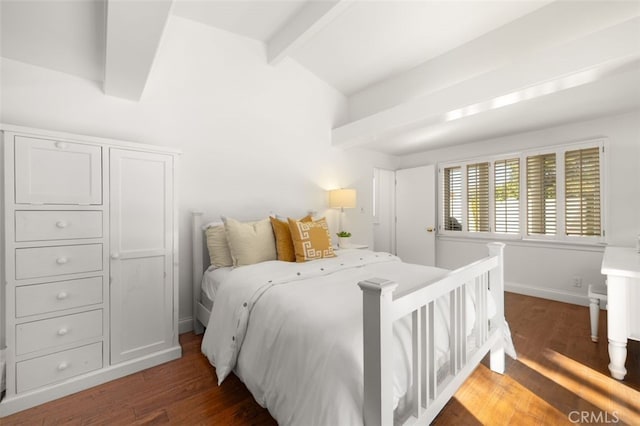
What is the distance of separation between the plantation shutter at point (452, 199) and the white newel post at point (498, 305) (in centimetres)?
251

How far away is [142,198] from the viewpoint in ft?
6.50

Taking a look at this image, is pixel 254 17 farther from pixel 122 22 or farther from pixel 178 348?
pixel 178 348

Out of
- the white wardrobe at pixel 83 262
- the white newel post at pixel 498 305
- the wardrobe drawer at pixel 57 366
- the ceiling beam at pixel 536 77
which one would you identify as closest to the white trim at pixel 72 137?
the white wardrobe at pixel 83 262

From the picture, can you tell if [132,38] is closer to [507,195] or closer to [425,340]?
[425,340]

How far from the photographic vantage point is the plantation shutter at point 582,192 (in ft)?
10.3

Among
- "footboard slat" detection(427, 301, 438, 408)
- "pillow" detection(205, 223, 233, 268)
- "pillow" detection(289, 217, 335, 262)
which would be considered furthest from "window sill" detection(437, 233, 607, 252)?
"pillow" detection(205, 223, 233, 268)

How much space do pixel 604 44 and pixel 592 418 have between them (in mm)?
2327

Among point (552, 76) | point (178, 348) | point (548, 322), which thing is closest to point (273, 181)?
point (178, 348)

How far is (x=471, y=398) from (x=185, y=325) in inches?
95.9

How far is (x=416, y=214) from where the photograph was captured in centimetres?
467

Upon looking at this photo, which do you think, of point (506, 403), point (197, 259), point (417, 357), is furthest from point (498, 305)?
point (197, 259)

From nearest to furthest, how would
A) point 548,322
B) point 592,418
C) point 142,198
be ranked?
point 592,418 < point 142,198 < point 548,322

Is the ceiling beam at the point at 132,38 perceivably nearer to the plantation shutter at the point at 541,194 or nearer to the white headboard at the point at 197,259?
the white headboard at the point at 197,259

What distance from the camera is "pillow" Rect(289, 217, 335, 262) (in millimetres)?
2461
